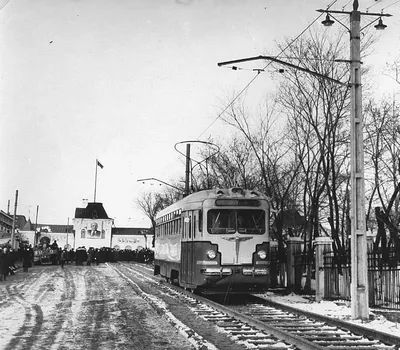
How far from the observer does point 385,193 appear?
1345 inches

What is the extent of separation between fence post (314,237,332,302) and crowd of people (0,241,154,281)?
1664 cm

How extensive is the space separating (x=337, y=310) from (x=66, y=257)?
41448 millimetres

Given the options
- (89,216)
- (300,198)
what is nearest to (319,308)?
(300,198)

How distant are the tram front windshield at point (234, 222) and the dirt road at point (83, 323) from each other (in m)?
2.90

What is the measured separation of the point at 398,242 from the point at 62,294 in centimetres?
1078

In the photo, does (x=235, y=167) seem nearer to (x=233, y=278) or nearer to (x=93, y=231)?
(x=233, y=278)

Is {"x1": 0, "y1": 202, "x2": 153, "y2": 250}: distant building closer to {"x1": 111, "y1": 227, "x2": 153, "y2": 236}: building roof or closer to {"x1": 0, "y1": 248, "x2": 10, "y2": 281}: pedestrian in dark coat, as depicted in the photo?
{"x1": 111, "y1": 227, "x2": 153, "y2": 236}: building roof

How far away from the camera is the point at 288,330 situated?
10.8 meters

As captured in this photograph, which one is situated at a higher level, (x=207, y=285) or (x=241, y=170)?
(x=241, y=170)

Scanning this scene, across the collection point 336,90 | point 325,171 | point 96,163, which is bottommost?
point 325,171

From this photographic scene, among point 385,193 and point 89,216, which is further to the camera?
point 89,216

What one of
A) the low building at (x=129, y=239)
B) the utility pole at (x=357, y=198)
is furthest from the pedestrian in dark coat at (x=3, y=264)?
the low building at (x=129, y=239)

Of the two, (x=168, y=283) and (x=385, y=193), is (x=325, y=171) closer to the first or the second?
(x=168, y=283)

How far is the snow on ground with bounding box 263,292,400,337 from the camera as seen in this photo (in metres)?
11.2
